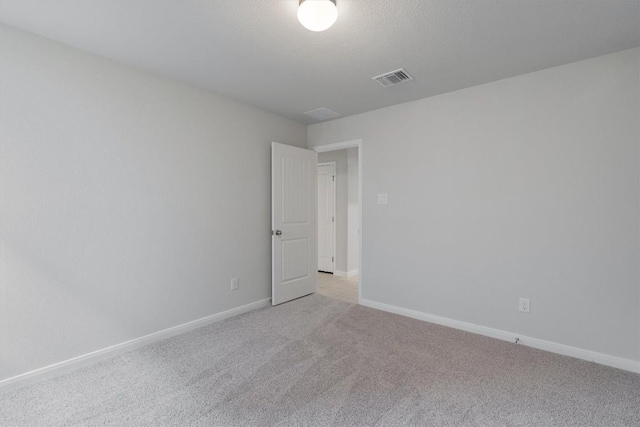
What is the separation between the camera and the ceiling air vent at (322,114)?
3568 millimetres

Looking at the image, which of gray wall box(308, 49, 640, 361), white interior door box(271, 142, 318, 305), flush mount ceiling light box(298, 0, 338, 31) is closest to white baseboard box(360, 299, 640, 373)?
gray wall box(308, 49, 640, 361)

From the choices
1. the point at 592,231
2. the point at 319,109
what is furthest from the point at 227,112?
the point at 592,231

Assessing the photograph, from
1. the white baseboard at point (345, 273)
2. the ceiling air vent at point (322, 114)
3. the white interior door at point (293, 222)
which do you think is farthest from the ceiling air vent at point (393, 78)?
the white baseboard at point (345, 273)

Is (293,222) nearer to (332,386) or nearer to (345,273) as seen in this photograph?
(345,273)

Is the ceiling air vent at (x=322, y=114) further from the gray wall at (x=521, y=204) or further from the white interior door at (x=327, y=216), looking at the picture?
the white interior door at (x=327, y=216)

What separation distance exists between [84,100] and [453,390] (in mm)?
3325

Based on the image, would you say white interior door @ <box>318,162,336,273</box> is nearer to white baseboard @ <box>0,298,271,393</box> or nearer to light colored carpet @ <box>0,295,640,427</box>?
white baseboard @ <box>0,298,271,393</box>

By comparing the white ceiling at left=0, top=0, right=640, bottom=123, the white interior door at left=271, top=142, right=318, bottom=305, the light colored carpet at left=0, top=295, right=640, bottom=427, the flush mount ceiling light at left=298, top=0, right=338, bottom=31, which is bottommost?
the light colored carpet at left=0, top=295, right=640, bottom=427

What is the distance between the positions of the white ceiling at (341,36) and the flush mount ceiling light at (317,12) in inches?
5.1

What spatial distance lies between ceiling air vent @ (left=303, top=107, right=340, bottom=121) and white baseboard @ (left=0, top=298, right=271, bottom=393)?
2450mm

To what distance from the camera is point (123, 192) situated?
246 cm

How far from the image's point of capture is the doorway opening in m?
5.33

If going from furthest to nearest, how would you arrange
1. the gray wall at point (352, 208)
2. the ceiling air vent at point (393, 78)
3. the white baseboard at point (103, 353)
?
the gray wall at point (352, 208) → the ceiling air vent at point (393, 78) → the white baseboard at point (103, 353)

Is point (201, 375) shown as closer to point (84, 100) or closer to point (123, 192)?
point (123, 192)
